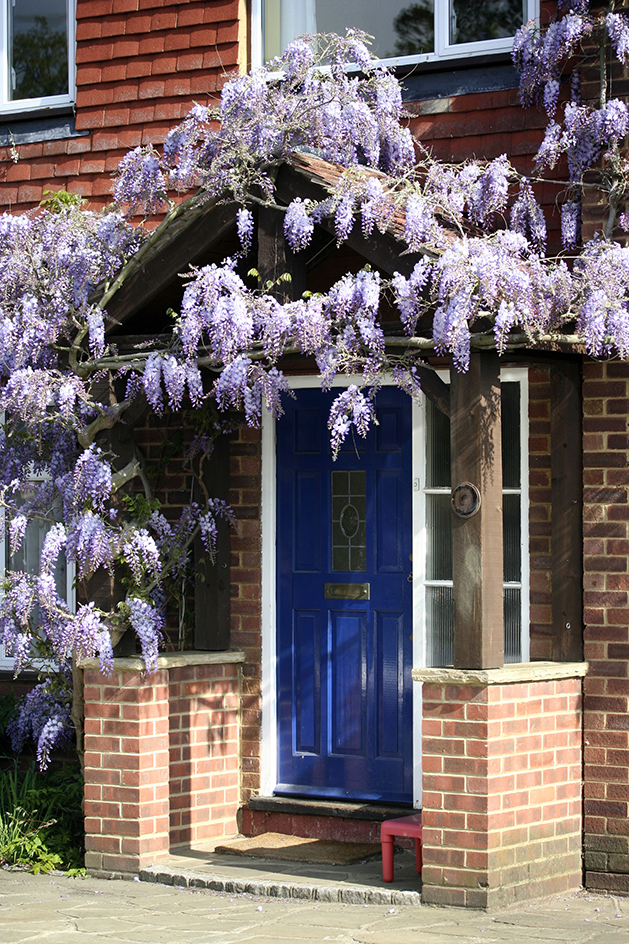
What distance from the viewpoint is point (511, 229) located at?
645 cm

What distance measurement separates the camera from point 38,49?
8398 mm

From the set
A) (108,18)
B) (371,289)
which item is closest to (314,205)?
(371,289)

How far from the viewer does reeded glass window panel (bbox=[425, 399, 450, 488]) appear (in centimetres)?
680

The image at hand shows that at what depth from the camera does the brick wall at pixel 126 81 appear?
7539 mm

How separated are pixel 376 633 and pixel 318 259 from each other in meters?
2.06

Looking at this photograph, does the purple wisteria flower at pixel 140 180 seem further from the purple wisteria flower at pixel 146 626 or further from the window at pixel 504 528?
the purple wisteria flower at pixel 146 626

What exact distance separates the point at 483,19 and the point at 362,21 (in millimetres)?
778

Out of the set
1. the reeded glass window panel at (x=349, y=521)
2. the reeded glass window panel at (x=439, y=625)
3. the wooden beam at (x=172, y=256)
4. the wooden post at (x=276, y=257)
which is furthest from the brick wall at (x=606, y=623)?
the wooden beam at (x=172, y=256)

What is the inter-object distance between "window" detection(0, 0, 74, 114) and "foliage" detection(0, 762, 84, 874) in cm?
427

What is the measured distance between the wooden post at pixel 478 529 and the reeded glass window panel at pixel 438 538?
1117 millimetres

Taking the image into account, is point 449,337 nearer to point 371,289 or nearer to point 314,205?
point 371,289

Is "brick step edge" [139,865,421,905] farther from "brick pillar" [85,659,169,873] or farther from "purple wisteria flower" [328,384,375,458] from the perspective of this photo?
"purple wisteria flower" [328,384,375,458]

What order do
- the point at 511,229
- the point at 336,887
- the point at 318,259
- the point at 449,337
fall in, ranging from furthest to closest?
the point at 318,259 < the point at 511,229 < the point at 336,887 < the point at 449,337

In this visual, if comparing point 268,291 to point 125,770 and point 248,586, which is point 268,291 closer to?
point 248,586
